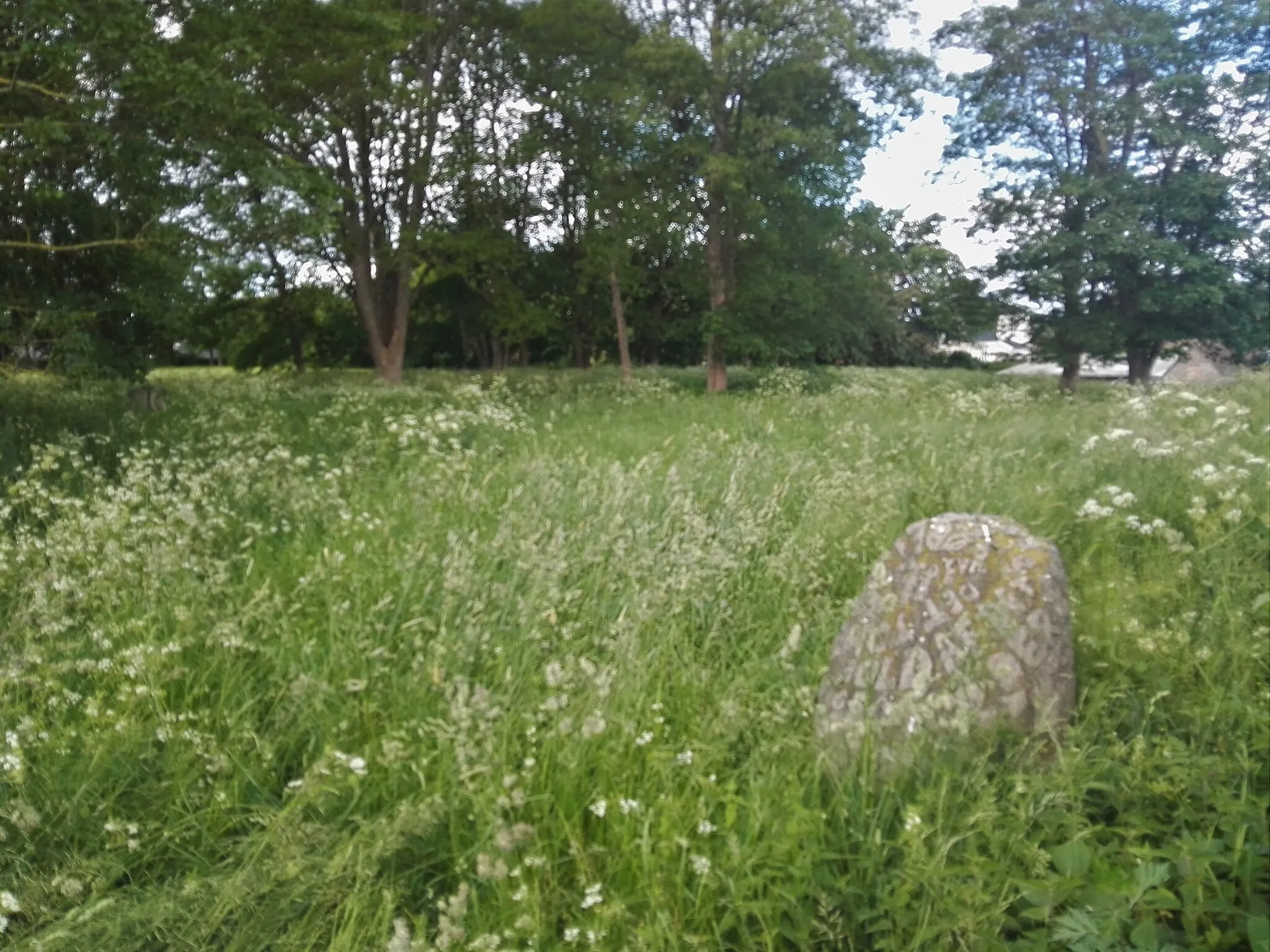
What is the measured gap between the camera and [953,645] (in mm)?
3279

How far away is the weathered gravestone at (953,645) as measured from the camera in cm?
309

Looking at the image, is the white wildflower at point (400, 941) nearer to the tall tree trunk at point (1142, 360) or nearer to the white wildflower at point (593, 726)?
the white wildflower at point (593, 726)

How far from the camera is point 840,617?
4.36m

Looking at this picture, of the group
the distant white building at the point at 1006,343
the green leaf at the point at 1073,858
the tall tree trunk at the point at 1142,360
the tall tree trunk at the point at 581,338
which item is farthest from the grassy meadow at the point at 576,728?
the tall tree trunk at the point at 581,338

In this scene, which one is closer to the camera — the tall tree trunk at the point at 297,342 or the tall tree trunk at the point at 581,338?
the tall tree trunk at the point at 297,342

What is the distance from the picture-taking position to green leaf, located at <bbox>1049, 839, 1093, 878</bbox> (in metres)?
2.42

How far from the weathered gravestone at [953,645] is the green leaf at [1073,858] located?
46cm

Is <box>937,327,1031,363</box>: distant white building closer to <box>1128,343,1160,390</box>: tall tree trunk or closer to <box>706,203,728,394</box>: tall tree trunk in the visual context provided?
<box>1128,343,1160,390</box>: tall tree trunk

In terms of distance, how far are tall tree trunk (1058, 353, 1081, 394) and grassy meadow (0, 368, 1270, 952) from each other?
15.9 metres

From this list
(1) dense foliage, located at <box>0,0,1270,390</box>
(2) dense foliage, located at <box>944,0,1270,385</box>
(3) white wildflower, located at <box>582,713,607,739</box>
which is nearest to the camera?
(3) white wildflower, located at <box>582,713,607,739</box>

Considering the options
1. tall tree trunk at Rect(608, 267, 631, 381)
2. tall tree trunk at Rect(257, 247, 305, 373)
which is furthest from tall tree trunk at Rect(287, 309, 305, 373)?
tall tree trunk at Rect(608, 267, 631, 381)

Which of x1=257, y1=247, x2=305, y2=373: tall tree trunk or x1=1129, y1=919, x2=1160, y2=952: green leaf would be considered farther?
x1=257, y1=247, x2=305, y2=373: tall tree trunk

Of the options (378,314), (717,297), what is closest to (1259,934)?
(717,297)

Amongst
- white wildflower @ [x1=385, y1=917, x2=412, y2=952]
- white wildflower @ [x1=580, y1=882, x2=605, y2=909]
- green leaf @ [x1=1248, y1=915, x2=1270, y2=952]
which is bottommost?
white wildflower @ [x1=580, y1=882, x2=605, y2=909]
